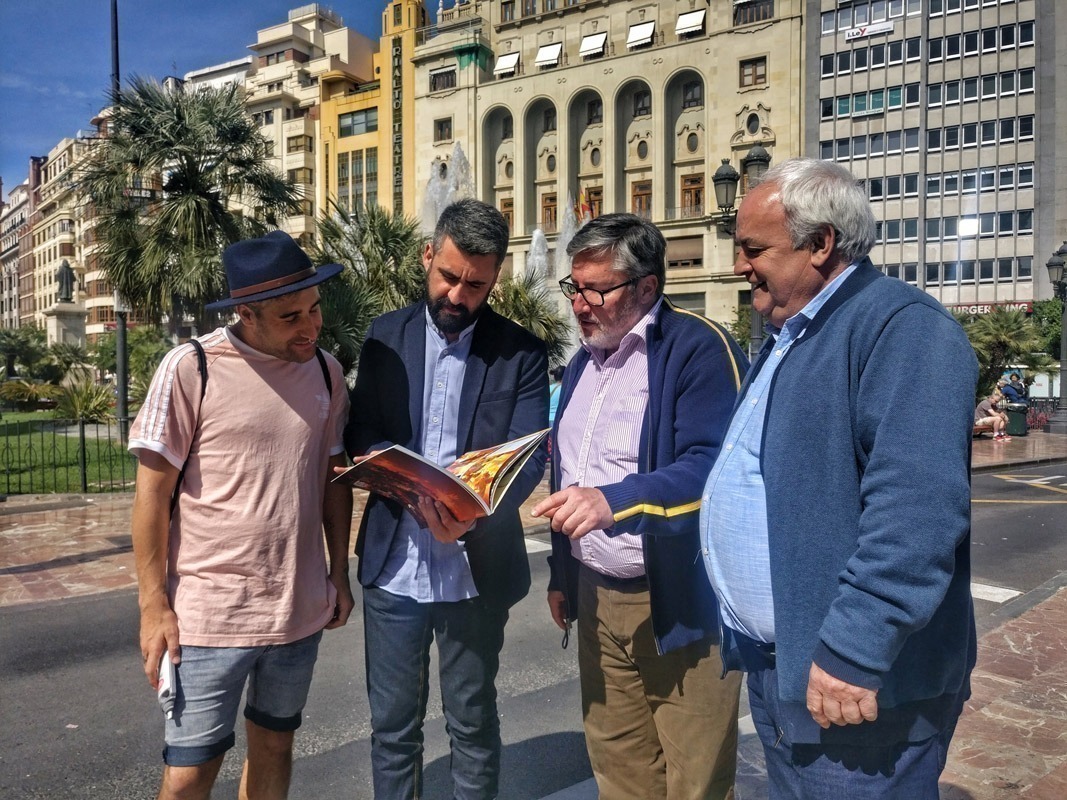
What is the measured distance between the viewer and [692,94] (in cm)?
4797

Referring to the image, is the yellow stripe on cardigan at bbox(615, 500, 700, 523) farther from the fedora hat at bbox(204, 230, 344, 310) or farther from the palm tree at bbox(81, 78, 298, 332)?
the palm tree at bbox(81, 78, 298, 332)

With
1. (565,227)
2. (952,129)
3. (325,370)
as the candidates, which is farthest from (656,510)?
(952,129)

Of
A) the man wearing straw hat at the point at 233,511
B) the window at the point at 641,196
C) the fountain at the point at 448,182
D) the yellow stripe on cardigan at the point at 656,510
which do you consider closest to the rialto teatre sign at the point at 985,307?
the window at the point at 641,196

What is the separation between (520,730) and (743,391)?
2.63 meters

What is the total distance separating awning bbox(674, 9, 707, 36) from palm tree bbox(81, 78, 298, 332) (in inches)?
1484

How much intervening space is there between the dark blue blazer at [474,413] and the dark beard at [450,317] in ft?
0.22

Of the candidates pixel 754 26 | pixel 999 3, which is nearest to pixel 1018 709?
pixel 754 26

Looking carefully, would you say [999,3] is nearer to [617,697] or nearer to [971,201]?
[971,201]

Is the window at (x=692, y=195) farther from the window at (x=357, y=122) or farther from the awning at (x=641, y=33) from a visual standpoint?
the window at (x=357, y=122)

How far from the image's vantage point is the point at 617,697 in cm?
260

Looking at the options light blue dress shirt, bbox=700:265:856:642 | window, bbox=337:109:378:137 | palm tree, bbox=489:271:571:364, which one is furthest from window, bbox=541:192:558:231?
light blue dress shirt, bbox=700:265:856:642

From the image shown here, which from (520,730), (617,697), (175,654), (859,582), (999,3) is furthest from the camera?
(999,3)

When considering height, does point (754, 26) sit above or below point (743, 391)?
above

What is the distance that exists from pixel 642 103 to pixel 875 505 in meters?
51.5
